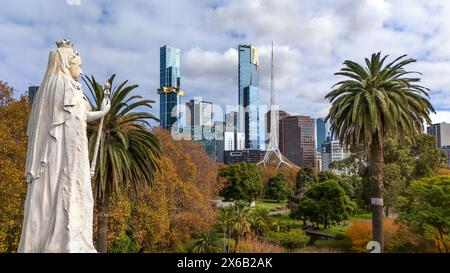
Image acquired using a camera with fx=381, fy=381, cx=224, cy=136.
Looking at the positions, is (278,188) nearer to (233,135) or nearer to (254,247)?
(233,135)

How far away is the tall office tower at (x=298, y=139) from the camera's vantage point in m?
123

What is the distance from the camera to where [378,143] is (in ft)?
64.1

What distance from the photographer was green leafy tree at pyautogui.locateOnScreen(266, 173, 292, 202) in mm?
69625

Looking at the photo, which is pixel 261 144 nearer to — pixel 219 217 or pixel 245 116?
pixel 245 116

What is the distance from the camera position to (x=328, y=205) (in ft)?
133

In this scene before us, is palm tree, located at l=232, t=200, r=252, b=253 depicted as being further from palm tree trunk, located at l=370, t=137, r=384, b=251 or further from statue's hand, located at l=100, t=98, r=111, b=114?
statue's hand, located at l=100, t=98, r=111, b=114

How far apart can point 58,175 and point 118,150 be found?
29.3 feet

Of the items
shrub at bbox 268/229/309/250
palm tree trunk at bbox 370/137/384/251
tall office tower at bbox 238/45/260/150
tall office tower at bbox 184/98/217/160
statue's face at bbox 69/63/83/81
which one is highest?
tall office tower at bbox 238/45/260/150

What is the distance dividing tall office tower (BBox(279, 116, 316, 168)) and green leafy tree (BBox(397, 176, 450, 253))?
96.6 m

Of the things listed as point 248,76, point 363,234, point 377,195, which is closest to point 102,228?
point 377,195

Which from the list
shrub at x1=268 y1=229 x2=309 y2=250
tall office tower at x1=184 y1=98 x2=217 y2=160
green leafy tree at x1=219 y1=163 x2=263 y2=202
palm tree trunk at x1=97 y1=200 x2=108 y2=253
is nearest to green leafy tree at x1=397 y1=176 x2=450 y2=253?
shrub at x1=268 y1=229 x2=309 y2=250

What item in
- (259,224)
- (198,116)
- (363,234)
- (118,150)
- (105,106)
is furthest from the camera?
(198,116)
